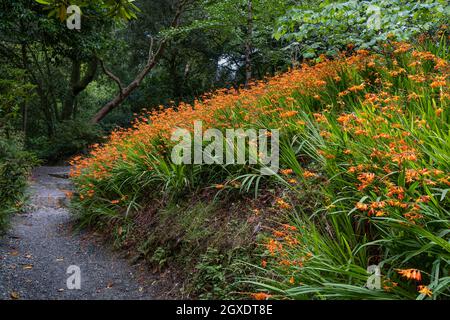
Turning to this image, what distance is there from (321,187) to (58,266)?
3.00 m

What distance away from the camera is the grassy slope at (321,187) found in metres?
2.08

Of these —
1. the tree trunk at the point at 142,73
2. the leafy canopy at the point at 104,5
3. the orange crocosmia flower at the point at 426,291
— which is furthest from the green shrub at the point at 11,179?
the tree trunk at the point at 142,73

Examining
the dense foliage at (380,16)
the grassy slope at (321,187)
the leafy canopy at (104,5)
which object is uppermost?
the dense foliage at (380,16)

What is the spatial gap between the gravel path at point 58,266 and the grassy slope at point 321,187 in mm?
A: 334

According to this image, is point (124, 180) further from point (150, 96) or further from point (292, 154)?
point (150, 96)

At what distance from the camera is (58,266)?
4152 mm

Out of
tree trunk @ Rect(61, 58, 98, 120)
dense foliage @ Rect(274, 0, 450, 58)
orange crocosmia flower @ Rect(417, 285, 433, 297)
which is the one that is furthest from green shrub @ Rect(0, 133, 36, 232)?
tree trunk @ Rect(61, 58, 98, 120)

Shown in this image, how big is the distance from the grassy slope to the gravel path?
0.33 metres

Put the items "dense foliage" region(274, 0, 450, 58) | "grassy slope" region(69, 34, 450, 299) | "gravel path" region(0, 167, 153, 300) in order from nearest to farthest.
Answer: "grassy slope" region(69, 34, 450, 299)
"dense foliage" region(274, 0, 450, 58)
"gravel path" region(0, 167, 153, 300)

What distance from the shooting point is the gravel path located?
3.50 meters

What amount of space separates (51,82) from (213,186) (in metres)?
12.4

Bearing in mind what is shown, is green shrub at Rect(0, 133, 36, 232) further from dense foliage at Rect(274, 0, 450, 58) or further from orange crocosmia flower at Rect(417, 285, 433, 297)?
orange crocosmia flower at Rect(417, 285, 433, 297)

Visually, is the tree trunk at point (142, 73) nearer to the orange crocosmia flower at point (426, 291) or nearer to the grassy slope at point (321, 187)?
the grassy slope at point (321, 187)

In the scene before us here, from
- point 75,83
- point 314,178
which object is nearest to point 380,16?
point 314,178
